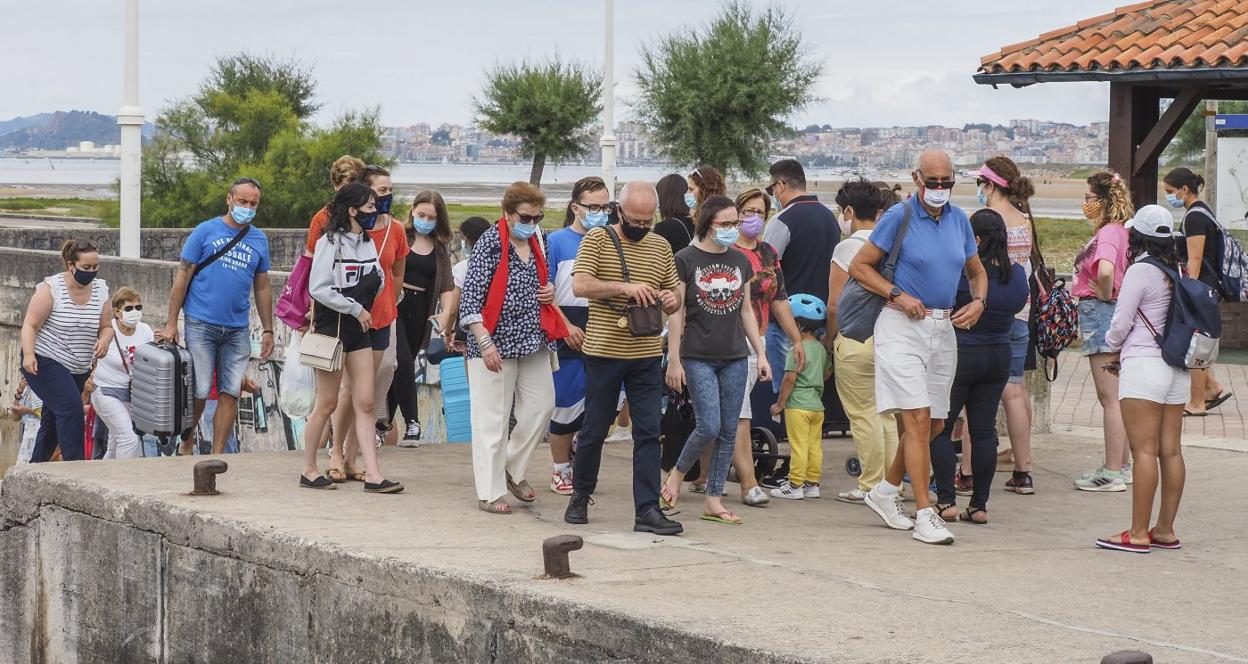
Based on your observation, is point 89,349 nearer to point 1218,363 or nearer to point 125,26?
point 125,26

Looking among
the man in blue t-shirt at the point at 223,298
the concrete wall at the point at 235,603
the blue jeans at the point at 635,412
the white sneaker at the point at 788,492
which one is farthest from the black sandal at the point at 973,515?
the man in blue t-shirt at the point at 223,298

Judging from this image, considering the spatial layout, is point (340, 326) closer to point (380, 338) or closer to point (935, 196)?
point (380, 338)

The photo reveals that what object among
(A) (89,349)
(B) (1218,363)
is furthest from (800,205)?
(B) (1218,363)

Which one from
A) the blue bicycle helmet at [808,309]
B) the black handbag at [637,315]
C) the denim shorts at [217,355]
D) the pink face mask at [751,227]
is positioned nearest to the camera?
the black handbag at [637,315]

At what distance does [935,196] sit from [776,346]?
5.33ft

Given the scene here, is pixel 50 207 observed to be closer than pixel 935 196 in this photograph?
No

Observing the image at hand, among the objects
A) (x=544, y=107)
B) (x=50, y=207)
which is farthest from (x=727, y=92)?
(x=50, y=207)

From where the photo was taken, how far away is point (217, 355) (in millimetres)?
10141

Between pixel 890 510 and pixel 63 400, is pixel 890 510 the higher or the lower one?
the lower one

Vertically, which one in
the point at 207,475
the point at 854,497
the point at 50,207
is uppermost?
the point at 50,207

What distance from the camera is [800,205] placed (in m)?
9.42

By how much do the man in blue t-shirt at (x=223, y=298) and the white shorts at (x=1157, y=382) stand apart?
522 cm

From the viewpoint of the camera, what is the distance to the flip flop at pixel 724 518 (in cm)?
796

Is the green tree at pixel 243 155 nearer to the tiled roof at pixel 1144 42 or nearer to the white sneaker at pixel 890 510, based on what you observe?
the tiled roof at pixel 1144 42
